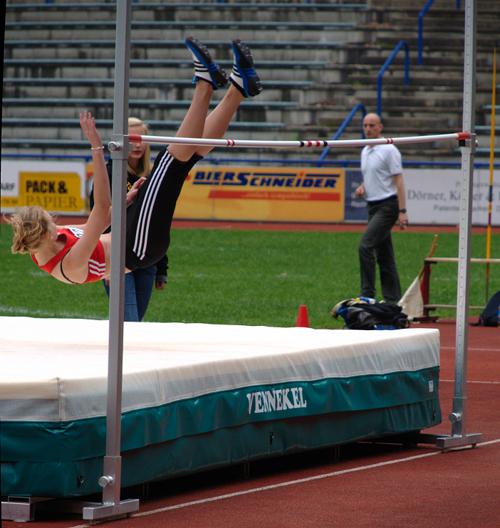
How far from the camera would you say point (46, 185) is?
89.7ft

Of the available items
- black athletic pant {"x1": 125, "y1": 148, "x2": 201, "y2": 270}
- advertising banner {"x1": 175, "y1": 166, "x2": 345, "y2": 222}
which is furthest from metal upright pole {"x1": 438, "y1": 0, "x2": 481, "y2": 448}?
advertising banner {"x1": 175, "y1": 166, "x2": 345, "y2": 222}

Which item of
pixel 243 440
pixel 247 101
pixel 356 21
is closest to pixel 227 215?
pixel 247 101

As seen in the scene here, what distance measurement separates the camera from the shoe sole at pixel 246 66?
21.7 feet

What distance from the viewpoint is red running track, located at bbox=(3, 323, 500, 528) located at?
4.97 meters

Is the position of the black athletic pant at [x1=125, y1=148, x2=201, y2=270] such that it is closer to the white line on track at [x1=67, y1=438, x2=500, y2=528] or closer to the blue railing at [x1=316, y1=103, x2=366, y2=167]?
the white line on track at [x1=67, y1=438, x2=500, y2=528]

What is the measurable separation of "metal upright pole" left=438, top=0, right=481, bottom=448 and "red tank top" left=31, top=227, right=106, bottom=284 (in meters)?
1.83

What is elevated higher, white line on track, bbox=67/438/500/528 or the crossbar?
the crossbar

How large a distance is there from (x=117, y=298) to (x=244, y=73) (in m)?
1.98

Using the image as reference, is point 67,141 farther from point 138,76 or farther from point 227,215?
point 227,215

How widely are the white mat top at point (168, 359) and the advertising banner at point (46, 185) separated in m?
19.6

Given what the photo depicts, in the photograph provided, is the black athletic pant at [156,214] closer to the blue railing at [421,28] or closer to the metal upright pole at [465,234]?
the metal upright pole at [465,234]

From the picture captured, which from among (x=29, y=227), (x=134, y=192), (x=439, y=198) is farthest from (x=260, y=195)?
(x=29, y=227)

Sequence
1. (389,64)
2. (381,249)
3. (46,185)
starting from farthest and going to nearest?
(389,64), (46,185), (381,249)

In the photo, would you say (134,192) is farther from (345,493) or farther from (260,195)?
A: (260,195)
